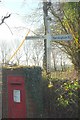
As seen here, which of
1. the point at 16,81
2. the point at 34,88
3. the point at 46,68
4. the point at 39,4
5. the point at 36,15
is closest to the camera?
the point at 16,81

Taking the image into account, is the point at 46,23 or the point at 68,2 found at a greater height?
the point at 68,2

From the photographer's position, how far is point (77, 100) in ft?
16.7

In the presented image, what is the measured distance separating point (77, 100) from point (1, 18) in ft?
9.55

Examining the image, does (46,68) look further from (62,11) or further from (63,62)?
(63,62)

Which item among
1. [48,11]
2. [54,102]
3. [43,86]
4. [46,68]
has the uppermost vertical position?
[48,11]

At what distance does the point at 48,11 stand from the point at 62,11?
38cm

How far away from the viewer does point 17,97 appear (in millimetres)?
5035

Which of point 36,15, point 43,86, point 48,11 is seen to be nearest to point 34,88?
point 43,86

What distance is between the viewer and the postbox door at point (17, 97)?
4941 mm

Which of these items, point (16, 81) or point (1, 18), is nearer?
point (16, 81)

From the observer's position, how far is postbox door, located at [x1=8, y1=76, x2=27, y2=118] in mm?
4941

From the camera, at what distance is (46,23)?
652 centimetres

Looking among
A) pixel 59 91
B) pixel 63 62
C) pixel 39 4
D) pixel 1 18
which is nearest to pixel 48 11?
pixel 39 4

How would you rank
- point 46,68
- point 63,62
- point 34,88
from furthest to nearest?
point 63,62 → point 46,68 → point 34,88
